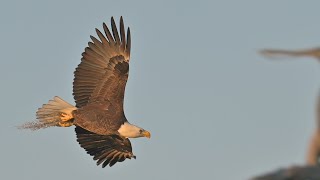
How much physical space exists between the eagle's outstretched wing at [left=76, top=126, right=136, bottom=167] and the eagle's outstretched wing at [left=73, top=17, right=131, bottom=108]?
0.34 metres

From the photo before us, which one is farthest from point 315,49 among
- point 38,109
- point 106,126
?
point 38,109

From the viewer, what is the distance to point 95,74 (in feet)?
23.9

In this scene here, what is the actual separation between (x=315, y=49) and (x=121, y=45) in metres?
6.31

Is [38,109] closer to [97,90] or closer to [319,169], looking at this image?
[97,90]

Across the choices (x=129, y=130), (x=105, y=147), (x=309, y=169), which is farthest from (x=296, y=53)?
(x=105, y=147)

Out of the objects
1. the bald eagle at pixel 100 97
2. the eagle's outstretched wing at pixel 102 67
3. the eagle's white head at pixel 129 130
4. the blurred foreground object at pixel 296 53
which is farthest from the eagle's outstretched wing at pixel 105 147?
the blurred foreground object at pixel 296 53

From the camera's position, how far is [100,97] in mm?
7297

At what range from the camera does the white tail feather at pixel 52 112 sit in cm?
716

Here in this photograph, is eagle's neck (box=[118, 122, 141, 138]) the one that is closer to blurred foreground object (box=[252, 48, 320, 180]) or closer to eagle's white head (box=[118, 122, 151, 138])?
eagle's white head (box=[118, 122, 151, 138])

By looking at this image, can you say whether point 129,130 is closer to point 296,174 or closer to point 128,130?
point 128,130

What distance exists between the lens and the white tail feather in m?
7.16

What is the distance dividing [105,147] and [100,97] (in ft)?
1.74

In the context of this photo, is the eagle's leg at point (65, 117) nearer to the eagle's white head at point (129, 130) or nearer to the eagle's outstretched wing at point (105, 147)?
the eagle's outstretched wing at point (105, 147)

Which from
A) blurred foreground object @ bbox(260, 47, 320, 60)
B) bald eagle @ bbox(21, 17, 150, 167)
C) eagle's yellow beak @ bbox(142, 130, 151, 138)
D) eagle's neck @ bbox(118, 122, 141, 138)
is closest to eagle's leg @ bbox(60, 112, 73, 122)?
bald eagle @ bbox(21, 17, 150, 167)
